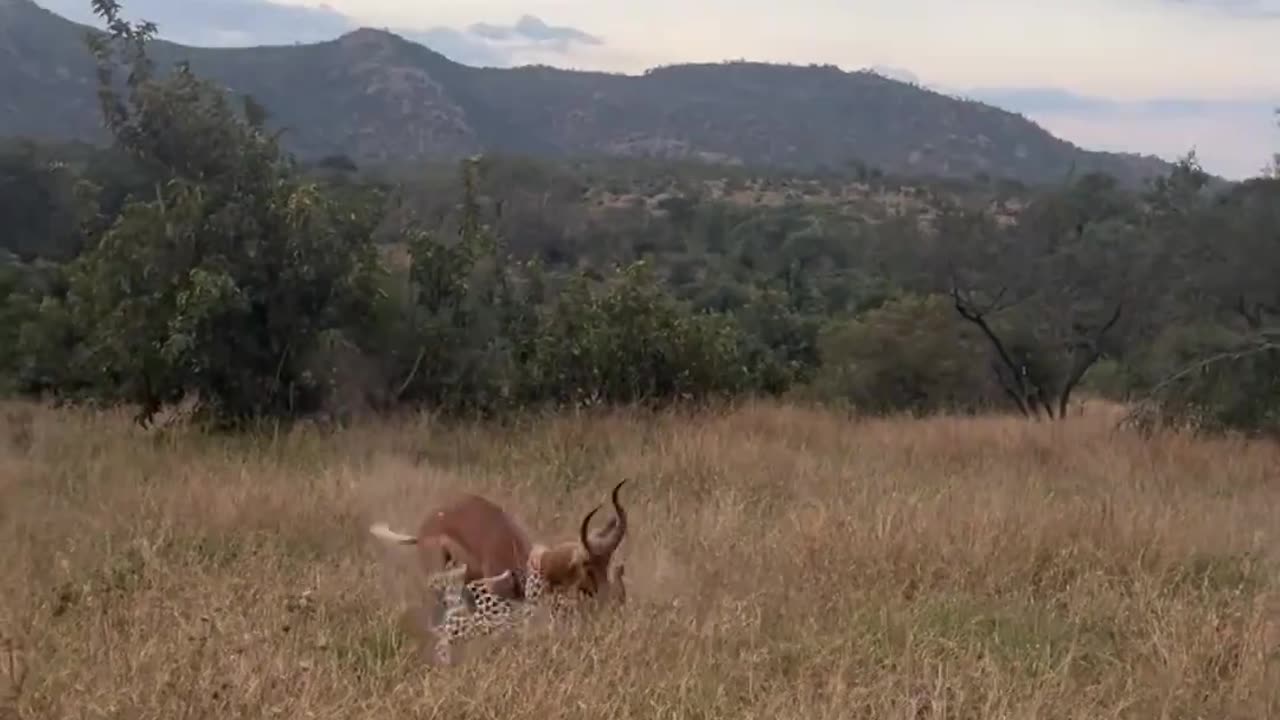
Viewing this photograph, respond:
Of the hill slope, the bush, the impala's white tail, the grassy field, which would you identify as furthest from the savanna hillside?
the hill slope

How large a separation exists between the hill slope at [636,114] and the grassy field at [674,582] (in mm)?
93285

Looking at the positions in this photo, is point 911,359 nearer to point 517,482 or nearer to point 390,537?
point 517,482

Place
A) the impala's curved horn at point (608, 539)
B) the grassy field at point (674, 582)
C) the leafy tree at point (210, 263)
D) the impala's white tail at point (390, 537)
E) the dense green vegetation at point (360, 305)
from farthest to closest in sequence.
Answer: the dense green vegetation at point (360, 305), the leafy tree at point (210, 263), the impala's white tail at point (390, 537), the impala's curved horn at point (608, 539), the grassy field at point (674, 582)

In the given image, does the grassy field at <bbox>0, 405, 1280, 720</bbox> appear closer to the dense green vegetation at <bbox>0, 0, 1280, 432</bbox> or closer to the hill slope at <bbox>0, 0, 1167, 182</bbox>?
the dense green vegetation at <bbox>0, 0, 1280, 432</bbox>

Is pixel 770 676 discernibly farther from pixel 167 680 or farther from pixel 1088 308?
pixel 1088 308

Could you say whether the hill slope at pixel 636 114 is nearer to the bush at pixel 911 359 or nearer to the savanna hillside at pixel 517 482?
the bush at pixel 911 359

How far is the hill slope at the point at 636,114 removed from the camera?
111 meters

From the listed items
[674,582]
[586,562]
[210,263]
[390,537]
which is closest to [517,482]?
[390,537]

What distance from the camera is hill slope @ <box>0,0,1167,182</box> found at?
364 feet

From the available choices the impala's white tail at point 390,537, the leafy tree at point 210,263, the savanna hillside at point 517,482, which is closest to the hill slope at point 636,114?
the savanna hillside at point 517,482

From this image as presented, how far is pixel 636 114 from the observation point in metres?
131

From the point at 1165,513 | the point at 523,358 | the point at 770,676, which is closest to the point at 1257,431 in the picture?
the point at 1165,513

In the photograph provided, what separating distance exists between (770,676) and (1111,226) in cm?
2643

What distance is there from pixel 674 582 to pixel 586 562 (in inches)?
36.5
